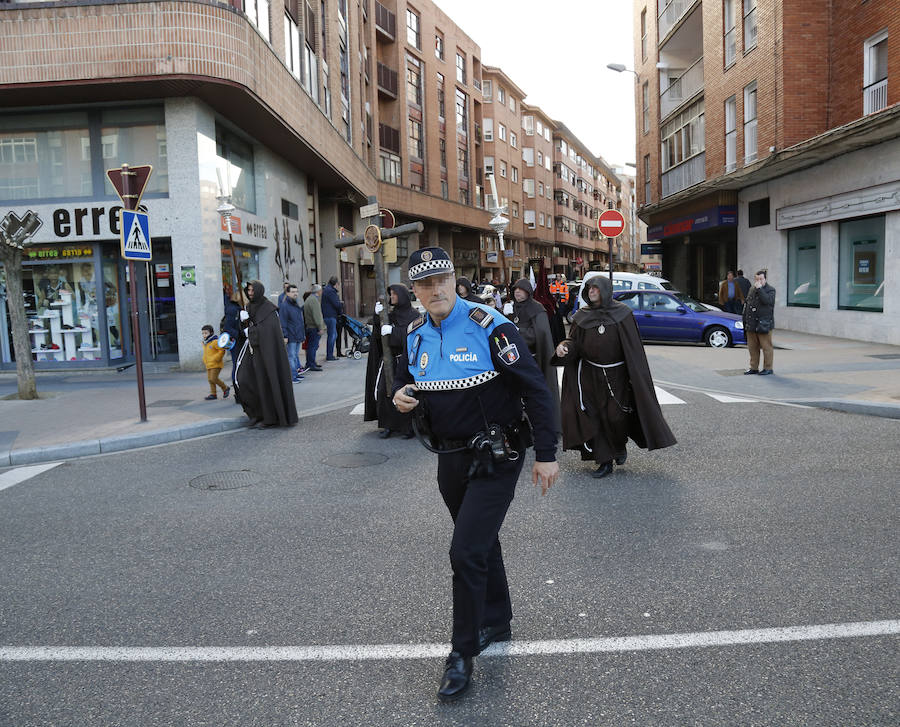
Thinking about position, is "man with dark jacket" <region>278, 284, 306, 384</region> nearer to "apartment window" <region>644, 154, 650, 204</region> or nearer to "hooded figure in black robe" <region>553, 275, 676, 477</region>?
"hooded figure in black robe" <region>553, 275, 676, 477</region>

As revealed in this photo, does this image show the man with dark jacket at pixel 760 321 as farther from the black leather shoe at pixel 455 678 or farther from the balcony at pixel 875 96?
the black leather shoe at pixel 455 678

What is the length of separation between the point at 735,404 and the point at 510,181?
53.2 meters

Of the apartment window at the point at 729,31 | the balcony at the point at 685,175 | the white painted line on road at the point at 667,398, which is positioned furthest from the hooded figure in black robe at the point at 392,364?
the balcony at the point at 685,175

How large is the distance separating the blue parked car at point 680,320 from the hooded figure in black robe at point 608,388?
12.2 metres

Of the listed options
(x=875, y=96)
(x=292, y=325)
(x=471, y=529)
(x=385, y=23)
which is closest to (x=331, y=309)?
(x=292, y=325)

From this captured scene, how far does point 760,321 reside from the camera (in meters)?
12.8

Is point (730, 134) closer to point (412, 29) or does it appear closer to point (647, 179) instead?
point (647, 179)

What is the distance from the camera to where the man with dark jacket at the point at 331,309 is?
18109mm

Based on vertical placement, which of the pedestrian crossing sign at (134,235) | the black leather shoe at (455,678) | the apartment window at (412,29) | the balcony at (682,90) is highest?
the apartment window at (412,29)

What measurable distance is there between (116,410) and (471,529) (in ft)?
29.3

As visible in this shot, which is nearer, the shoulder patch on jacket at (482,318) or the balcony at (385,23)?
the shoulder patch on jacket at (482,318)

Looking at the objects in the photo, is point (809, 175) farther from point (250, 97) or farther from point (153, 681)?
point (153, 681)

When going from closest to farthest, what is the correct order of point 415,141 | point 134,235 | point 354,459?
1. point 354,459
2. point 134,235
3. point 415,141

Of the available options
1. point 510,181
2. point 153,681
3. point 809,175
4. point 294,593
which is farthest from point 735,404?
point 510,181
